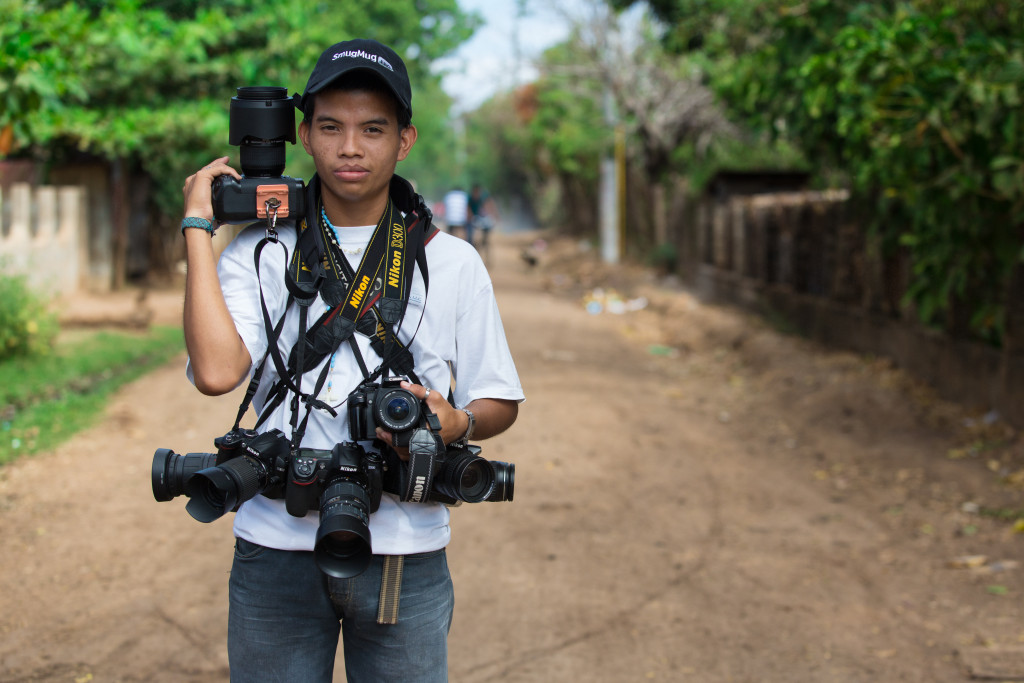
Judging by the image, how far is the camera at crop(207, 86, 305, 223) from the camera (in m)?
2.02

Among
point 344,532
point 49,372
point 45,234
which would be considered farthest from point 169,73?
point 344,532

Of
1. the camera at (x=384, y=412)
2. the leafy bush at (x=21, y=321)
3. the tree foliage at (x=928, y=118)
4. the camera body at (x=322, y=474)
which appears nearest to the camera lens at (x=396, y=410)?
the camera at (x=384, y=412)

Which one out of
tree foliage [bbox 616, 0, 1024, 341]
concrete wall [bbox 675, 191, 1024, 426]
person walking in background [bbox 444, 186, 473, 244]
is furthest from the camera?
Answer: person walking in background [bbox 444, 186, 473, 244]

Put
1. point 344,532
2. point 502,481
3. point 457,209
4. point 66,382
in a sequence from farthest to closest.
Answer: point 457,209, point 66,382, point 502,481, point 344,532

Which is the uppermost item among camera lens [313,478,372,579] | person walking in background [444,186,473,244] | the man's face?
person walking in background [444,186,473,244]

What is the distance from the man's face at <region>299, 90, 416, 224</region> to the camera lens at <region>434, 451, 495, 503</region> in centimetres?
57

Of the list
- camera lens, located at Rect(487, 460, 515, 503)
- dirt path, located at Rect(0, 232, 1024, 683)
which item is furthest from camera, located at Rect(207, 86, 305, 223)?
dirt path, located at Rect(0, 232, 1024, 683)

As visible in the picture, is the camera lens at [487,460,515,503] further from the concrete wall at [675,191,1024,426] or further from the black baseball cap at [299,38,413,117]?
the concrete wall at [675,191,1024,426]

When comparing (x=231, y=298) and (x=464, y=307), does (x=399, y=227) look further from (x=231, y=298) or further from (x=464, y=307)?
(x=231, y=298)

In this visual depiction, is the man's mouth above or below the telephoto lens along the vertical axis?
above

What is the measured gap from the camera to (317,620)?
2.05m

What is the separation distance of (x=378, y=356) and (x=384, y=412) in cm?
20

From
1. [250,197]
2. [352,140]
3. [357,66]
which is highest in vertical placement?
[357,66]

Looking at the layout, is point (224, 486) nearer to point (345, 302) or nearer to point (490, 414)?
point (345, 302)
